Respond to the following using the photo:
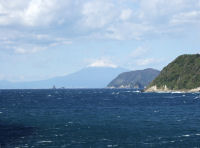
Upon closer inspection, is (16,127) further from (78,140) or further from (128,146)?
(128,146)

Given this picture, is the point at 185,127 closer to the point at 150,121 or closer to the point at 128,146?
the point at 150,121

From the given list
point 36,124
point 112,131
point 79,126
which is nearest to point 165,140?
point 112,131

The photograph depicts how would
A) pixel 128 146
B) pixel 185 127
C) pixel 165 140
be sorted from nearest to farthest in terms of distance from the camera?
pixel 128 146, pixel 165 140, pixel 185 127

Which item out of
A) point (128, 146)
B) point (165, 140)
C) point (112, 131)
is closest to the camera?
point (128, 146)

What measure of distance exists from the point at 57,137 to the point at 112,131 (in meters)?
15.3

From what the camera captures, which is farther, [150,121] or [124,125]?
[150,121]

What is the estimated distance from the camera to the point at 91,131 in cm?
9419

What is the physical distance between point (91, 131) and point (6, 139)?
21.4 metres

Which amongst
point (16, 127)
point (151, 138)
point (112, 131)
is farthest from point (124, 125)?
point (16, 127)

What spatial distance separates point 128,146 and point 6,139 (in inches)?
1116

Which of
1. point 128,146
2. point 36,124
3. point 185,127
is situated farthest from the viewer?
→ point 36,124

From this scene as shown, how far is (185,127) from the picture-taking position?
100312mm

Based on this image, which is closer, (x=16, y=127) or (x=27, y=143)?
(x=27, y=143)

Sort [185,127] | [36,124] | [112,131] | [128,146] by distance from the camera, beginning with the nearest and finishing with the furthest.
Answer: [128,146] < [112,131] < [185,127] < [36,124]
